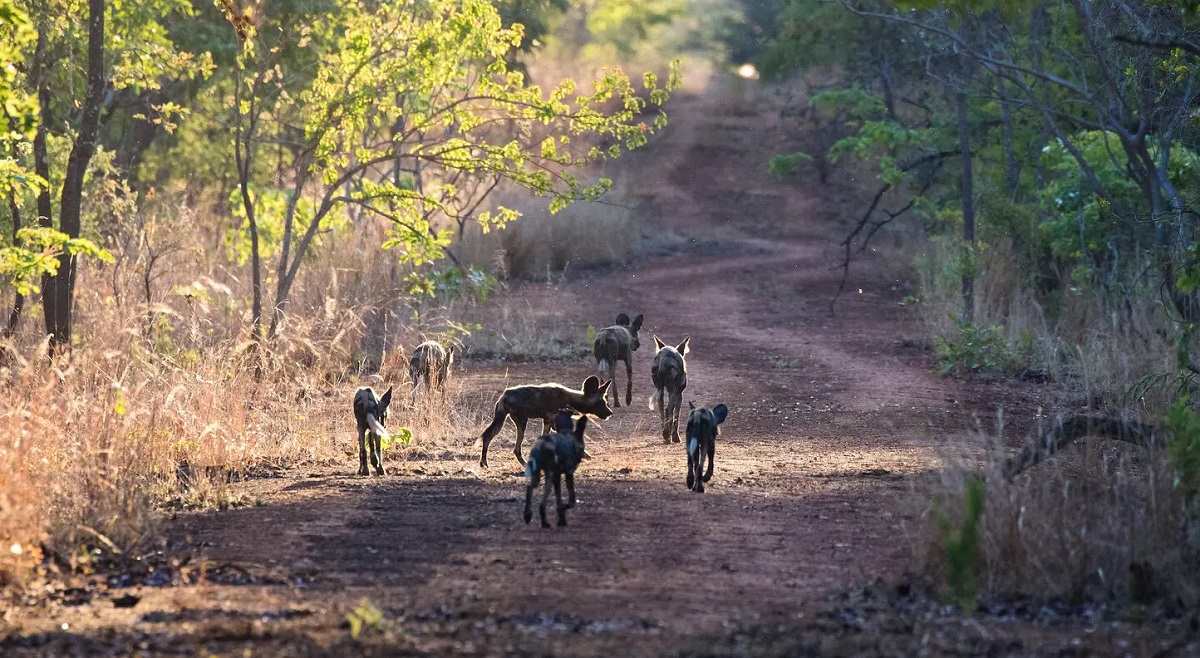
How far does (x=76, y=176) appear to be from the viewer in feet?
38.2

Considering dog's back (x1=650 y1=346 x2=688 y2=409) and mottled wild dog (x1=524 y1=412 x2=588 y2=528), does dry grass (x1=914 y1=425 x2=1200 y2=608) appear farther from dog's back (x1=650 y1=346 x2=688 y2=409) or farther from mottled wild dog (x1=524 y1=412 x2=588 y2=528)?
dog's back (x1=650 y1=346 x2=688 y2=409)

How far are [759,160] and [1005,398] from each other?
2874 cm

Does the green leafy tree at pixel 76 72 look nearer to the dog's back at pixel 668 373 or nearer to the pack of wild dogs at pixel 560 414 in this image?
the pack of wild dogs at pixel 560 414

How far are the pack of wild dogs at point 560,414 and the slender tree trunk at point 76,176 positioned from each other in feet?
9.59

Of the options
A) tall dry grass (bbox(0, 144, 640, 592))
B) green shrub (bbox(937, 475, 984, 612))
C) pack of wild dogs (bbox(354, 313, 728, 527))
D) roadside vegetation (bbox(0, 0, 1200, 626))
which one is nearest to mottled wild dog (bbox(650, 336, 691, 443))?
pack of wild dogs (bbox(354, 313, 728, 527))

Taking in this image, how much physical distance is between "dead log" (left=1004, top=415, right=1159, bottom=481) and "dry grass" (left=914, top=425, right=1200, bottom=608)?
2.94ft

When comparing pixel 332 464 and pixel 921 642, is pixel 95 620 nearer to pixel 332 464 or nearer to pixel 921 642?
pixel 921 642

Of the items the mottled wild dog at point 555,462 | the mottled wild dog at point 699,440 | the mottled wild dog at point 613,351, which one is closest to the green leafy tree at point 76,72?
the mottled wild dog at point 555,462

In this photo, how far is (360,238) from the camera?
61.3ft

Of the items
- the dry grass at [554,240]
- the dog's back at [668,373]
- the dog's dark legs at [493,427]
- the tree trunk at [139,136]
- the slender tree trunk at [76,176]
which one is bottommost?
the dog's dark legs at [493,427]

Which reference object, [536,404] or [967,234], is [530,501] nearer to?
[536,404]

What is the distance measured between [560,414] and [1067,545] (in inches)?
115

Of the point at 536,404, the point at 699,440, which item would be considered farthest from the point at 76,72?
the point at 699,440

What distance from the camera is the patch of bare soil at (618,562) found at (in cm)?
541
